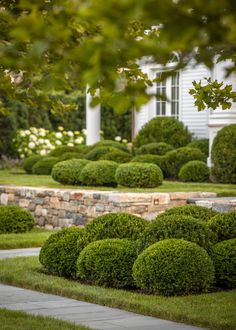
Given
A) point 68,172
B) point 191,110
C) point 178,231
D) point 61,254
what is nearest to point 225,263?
point 178,231

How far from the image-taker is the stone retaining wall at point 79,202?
1319 centimetres

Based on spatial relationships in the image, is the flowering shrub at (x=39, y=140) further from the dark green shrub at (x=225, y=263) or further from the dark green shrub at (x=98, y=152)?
the dark green shrub at (x=225, y=263)

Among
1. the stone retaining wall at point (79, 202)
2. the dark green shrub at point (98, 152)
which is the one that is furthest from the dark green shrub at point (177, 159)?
the stone retaining wall at point (79, 202)

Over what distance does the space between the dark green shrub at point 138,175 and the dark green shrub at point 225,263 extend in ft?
21.7

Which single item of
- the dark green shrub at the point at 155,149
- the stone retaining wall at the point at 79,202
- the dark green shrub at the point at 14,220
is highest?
the dark green shrub at the point at 155,149

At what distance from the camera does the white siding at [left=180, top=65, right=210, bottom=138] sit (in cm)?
2055

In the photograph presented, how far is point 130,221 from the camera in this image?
30.5 ft

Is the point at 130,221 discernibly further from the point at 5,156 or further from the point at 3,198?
the point at 5,156

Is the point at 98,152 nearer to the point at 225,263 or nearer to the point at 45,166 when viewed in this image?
the point at 45,166

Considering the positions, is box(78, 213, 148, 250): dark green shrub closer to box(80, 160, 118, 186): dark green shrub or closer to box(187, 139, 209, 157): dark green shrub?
box(80, 160, 118, 186): dark green shrub

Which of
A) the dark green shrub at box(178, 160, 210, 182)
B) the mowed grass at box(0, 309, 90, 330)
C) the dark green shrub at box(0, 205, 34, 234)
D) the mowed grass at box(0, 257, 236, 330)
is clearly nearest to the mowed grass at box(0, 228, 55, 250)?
the dark green shrub at box(0, 205, 34, 234)

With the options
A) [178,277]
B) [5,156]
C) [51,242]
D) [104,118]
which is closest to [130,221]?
[51,242]

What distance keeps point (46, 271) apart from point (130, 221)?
1177 mm

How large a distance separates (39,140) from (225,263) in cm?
1573
